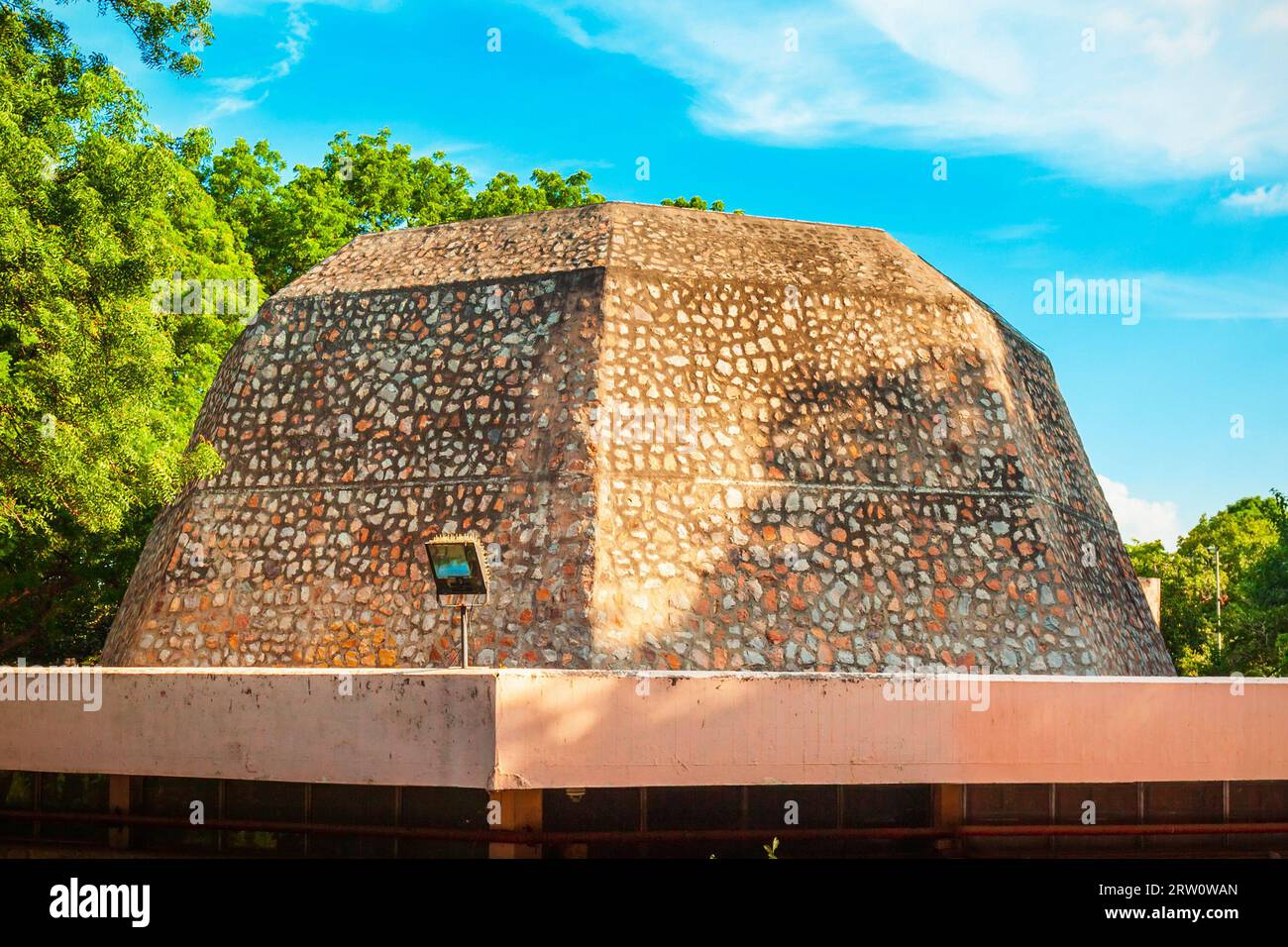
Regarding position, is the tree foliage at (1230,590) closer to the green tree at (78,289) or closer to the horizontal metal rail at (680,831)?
the horizontal metal rail at (680,831)

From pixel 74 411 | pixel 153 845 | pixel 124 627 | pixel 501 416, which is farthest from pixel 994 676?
pixel 124 627

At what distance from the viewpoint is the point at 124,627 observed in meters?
17.0

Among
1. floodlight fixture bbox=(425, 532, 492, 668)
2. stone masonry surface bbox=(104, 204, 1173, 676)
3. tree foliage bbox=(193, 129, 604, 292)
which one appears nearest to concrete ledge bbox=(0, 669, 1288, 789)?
floodlight fixture bbox=(425, 532, 492, 668)

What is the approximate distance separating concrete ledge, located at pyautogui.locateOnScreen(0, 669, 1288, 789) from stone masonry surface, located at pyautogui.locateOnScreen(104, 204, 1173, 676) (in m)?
4.78

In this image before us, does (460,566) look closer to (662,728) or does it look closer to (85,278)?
(662,728)

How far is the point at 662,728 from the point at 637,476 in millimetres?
6435

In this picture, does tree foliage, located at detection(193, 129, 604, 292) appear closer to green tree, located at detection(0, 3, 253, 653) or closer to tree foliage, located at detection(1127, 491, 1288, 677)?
green tree, located at detection(0, 3, 253, 653)

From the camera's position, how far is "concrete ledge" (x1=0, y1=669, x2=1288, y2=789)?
8891mm

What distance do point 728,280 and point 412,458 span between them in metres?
4.78

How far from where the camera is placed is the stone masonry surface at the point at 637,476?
1481 cm

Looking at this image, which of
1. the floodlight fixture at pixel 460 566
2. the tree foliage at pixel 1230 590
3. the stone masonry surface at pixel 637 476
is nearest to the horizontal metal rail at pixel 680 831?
the floodlight fixture at pixel 460 566

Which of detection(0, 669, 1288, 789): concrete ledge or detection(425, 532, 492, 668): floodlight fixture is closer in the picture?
detection(0, 669, 1288, 789): concrete ledge

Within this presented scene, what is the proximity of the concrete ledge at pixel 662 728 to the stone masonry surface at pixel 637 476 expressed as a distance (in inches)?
188
